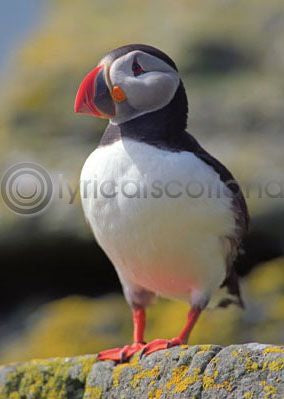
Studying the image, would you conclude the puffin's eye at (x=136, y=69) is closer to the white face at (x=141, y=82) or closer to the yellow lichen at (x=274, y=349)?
the white face at (x=141, y=82)

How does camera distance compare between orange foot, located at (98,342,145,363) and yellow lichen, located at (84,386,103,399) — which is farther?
orange foot, located at (98,342,145,363)

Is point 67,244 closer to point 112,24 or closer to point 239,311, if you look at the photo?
point 239,311

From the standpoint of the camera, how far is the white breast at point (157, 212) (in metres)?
6.86

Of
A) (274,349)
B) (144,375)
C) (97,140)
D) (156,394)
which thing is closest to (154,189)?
(144,375)

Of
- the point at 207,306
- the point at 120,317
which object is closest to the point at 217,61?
the point at 120,317

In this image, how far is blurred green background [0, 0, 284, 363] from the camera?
8.65m

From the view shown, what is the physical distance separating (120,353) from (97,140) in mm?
4338

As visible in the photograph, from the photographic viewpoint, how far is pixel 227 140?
1048 cm

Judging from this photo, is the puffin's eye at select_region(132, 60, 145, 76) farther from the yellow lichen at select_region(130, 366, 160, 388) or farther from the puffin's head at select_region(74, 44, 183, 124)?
the yellow lichen at select_region(130, 366, 160, 388)

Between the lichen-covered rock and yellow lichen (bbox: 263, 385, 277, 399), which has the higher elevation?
yellow lichen (bbox: 263, 385, 277, 399)

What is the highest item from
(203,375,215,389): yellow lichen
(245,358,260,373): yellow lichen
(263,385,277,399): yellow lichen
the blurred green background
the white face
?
the white face

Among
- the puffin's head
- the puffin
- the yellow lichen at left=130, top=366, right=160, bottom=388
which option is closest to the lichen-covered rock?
the yellow lichen at left=130, top=366, right=160, bottom=388

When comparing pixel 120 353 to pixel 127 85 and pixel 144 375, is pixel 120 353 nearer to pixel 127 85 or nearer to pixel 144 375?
pixel 144 375

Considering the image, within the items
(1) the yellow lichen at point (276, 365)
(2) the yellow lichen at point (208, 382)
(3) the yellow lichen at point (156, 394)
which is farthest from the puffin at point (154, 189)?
(1) the yellow lichen at point (276, 365)
